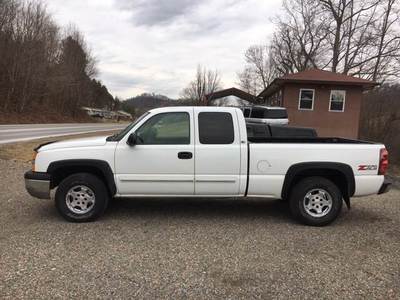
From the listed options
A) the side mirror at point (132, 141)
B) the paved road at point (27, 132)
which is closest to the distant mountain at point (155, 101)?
the paved road at point (27, 132)

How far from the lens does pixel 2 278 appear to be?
3605 millimetres

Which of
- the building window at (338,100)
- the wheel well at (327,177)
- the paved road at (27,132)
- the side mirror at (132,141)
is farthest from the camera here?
the building window at (338,100)

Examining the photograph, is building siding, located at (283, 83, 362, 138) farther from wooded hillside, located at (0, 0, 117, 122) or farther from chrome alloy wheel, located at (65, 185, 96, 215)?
wooded hillside, located at (0, 0, 117, 122)

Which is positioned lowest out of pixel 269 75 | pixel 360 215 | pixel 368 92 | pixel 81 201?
pixel 360 215

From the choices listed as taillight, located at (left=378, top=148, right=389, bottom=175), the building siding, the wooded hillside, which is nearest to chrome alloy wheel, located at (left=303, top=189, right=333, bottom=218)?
taillight, located at (left=378, top=148, right=389, bottom=175)

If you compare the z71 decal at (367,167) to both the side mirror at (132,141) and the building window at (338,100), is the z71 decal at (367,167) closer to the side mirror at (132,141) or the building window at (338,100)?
the side mirror at (132,141)

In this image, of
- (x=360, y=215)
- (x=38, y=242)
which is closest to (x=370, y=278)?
(x=360, y=215)

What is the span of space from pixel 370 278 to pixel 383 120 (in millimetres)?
23889

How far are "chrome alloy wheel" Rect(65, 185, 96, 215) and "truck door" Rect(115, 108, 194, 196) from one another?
1.59ft

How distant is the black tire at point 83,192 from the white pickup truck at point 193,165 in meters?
0.01

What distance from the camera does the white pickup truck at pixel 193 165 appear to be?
5.29m

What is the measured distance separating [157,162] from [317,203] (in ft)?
8.23

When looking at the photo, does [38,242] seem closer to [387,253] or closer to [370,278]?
[370,278]

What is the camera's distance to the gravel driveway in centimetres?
352
